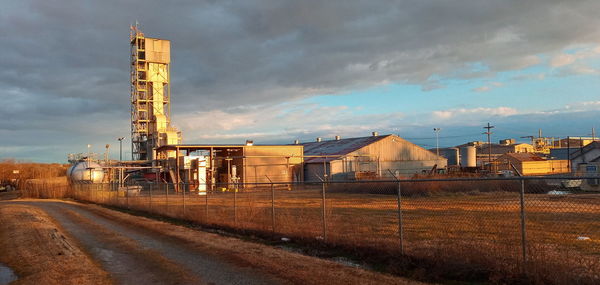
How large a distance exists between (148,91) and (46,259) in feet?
192

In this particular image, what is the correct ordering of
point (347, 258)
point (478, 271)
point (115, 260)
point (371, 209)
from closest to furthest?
point (478, 271) < point (347, 258) < point (115, 260) < point (371, 209)

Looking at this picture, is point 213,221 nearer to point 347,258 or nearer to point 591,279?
point 347,258

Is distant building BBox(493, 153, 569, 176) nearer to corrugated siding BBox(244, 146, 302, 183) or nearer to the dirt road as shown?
corrugated siding BBox(244, 146, 302, 183)

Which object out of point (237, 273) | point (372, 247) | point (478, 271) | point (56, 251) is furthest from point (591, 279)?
point (56, 251)

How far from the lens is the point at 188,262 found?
35.6 feet

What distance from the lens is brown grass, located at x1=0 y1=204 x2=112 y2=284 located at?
9458mm

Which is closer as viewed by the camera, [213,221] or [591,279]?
[591,279]

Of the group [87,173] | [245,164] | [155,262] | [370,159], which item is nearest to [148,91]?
[87,173]

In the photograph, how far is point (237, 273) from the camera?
9.53 metres

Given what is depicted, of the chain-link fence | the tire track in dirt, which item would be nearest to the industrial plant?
the chain-link fence

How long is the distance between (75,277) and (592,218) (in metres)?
15.6

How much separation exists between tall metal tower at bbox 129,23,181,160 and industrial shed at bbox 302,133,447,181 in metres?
22.0

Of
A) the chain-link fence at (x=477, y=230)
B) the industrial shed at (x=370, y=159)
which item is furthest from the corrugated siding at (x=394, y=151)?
the chain-link fence at (x=477, y=230)

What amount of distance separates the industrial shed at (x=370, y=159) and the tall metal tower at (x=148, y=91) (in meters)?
22.0
